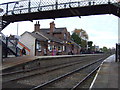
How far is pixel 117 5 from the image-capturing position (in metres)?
10.5

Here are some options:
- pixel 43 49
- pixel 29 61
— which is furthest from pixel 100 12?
pixel 43 49

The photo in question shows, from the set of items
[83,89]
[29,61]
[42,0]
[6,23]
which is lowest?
[83,89]

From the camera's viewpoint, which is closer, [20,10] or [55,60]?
[20,10]

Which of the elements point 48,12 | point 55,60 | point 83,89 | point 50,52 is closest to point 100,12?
point 48,12

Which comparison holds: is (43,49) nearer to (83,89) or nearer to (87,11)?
(87,11)

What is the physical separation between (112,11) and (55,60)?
37.0ft

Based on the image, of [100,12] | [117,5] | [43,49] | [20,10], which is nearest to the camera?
[117,5]

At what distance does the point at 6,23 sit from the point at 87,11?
6931 millimetres

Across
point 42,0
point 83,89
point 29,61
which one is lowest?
point 83,89

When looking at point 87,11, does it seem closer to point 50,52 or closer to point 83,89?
point 83,89

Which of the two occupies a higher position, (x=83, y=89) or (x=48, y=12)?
(x=48, y=12)

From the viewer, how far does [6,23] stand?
13.8 meters

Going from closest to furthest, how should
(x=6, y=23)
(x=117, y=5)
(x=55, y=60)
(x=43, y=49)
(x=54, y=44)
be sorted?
(x=117, y=5) → (x=6, y=23) → (x=55, y=60) → (x=43, y=49) → (x=54, y=44)

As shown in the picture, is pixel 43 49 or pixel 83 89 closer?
pixel 83 89
